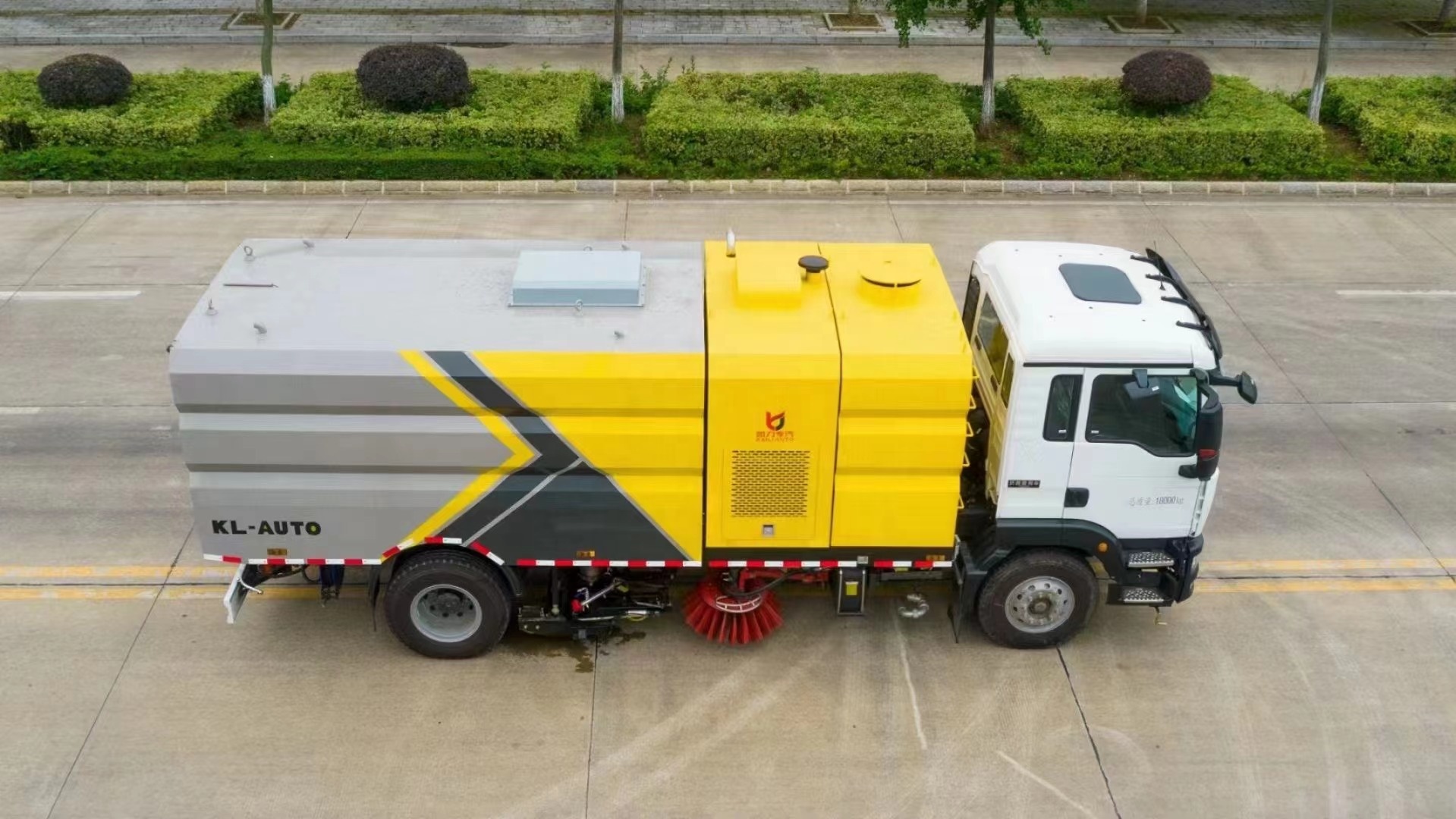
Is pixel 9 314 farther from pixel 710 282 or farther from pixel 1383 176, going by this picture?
pixel 1383 176

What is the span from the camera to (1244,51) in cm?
2439

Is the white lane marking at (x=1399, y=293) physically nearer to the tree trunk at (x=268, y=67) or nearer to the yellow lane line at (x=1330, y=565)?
the yellow lane line at (x=1330, y=565)

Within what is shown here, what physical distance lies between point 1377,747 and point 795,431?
4.51 metres

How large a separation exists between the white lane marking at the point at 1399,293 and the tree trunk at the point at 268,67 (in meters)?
14.5

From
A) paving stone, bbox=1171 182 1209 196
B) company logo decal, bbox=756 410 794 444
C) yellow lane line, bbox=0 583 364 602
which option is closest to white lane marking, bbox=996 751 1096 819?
company logo decal, bbox=756 410 794 444

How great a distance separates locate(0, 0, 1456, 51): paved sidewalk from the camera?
2394cm

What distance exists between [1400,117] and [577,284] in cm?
1558

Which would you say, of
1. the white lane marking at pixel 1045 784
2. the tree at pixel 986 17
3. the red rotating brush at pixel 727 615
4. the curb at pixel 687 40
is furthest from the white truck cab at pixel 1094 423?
the curb at pixel 687 40

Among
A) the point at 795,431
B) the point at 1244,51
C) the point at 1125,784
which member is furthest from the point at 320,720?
the point at 1244,51

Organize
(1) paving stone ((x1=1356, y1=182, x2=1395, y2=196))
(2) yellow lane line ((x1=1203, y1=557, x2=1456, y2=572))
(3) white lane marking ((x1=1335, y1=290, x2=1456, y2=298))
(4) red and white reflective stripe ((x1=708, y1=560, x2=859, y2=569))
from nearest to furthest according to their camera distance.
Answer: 1. (4) red and white reflective stripe ((x1=708, y1=560, x2=859, y2=569))
2. (2) yellow lane line ((x1=1203, y1=557, x2=1456, y2=572))
3. (3) white lane marking ((x1=1335, y1=290, x2=1456, y2=298))
4. (1) paving stone ((x1=1356, y1=182, x2=1395, y2=196))

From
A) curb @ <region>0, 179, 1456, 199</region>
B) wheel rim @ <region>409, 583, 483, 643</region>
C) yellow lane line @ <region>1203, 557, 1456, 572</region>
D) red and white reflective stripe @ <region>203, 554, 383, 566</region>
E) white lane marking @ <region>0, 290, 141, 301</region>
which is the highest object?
curb @ <region>0, 179, 1456, 199</region>

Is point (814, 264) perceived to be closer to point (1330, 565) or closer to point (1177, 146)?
point (1330, 565)

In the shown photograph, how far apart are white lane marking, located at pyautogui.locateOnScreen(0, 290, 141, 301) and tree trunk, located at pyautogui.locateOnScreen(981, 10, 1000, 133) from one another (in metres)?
11.9

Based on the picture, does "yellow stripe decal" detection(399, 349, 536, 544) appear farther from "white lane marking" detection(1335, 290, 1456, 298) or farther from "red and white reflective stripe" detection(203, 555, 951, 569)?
"white lane marking" detection(1335, 290, 1456, 298)
